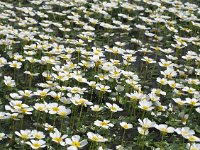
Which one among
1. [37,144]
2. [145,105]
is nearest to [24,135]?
[37,144]

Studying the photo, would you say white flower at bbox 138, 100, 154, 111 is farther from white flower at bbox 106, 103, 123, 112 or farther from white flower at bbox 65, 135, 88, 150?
white flower at bbox 65, 135, 88, 150

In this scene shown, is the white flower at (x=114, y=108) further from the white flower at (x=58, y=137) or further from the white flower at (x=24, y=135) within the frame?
the white flower at (x=24, y=135)

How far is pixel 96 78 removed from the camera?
3.15 metres

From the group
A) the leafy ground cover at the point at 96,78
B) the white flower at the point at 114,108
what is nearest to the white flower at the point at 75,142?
the leafy ground cover at the point at 96,78

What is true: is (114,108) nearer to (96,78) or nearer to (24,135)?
(96,78)

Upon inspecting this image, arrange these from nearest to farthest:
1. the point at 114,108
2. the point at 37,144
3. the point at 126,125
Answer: the point at 37,144 → the point at 126,125 → the point at 114,108

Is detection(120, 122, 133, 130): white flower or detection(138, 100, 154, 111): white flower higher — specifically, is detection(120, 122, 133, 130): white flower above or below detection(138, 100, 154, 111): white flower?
below

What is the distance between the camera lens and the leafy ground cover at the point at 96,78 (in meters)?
2.54

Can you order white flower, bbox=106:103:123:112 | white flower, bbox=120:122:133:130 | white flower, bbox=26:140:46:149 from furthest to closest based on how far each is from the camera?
white flower, bbox=106:103:123:112
white flower, bbox=120:122:133:130
white flower, bbox=26:140:46:149

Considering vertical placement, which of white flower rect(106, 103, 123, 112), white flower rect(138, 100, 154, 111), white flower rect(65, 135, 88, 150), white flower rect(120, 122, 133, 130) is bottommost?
white flower rect(65, 135, 88, 150)

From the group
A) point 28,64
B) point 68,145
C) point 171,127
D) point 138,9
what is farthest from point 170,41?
point 68,145

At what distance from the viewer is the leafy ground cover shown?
8.34 ft

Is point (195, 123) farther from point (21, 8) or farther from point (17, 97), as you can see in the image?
point (21, 8)

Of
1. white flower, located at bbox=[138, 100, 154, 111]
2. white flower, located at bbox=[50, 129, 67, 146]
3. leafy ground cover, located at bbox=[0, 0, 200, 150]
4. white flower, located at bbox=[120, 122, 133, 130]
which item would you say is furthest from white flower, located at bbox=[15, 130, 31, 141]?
white flower, located at bbox=[138, 100, 154, 111]
